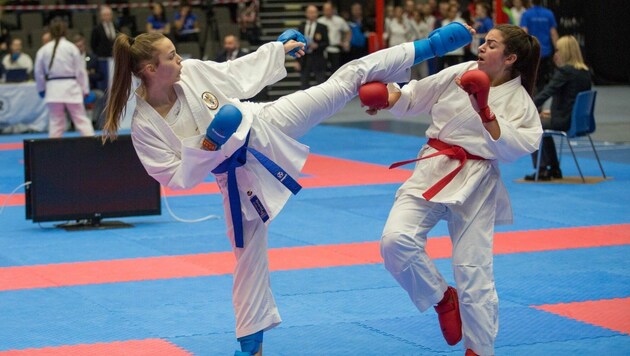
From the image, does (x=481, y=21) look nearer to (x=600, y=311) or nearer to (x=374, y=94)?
(x=600, y=311)

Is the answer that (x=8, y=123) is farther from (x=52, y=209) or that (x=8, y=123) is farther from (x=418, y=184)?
(x=418, y=184)

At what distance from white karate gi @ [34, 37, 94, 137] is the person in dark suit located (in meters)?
7.91

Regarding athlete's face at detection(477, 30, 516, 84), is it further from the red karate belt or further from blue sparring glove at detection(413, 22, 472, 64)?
the red karate belt

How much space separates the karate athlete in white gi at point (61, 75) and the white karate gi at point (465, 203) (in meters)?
8.65

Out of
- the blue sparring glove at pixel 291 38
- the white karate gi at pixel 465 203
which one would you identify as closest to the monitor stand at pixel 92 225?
the blue sparring glove at pixel 291 38

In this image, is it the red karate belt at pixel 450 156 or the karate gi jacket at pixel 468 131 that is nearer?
the karate gi jacket at pixel 468 131

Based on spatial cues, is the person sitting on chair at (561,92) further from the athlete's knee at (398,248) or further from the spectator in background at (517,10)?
the spectator in background at (517,10)

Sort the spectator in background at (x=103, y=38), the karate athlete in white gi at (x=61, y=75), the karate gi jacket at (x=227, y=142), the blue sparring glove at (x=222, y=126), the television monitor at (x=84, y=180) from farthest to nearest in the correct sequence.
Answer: the spectator in background at (x=103, y=38), the karate athlete in white gi at (x=61, y=75), the television monitor at (x=84, y=180), the karate gi jacket at (x=227, y=142), the blue sparring glove at (x=222, y=126)

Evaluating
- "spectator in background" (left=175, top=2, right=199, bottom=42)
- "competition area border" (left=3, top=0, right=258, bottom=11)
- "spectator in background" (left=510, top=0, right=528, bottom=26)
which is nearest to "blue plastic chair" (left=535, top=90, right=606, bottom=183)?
"spectator in background" (left=510, top=0, right=528, bottom=26)

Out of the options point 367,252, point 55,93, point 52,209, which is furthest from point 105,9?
point 367,252

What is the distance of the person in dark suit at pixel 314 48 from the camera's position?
2025cm

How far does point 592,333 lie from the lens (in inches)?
209

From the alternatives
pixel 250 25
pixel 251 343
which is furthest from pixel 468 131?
pixel 250 25

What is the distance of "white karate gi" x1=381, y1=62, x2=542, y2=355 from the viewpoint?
176 inches
